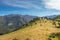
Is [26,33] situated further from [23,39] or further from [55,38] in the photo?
[55,38]

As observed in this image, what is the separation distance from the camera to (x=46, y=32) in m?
49.9

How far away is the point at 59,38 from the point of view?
149 feet

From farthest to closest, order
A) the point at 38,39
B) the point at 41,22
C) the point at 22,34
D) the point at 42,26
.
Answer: the point at 41,22 → the point at 42,26 → the point at 22,34 → the point at 38,39

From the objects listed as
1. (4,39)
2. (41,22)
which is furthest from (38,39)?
(41,22)

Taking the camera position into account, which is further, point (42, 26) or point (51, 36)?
point (42, 26)

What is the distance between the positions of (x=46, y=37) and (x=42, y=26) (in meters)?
11.0

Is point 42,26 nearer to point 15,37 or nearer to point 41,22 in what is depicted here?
point 41,22

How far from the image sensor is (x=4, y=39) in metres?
45.9

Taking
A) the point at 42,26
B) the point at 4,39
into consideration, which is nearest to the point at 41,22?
the point at 42,26

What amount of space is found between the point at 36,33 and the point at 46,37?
4.59 metres

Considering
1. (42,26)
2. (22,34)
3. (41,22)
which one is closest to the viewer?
(22,34)

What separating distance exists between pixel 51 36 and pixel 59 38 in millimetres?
2697

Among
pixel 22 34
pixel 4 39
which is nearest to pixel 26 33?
pixel 22 34

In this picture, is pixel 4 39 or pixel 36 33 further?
pixel 36 33
